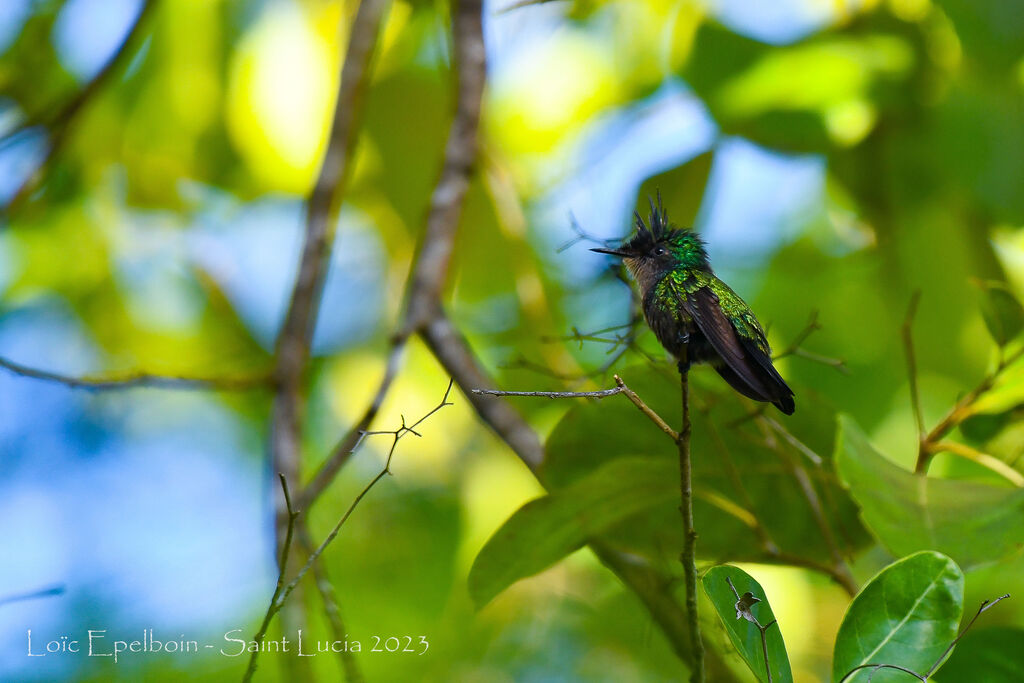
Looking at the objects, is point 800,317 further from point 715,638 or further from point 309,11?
point 309,11

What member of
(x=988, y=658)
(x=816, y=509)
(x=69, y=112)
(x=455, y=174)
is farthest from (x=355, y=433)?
(x=69, y=112)

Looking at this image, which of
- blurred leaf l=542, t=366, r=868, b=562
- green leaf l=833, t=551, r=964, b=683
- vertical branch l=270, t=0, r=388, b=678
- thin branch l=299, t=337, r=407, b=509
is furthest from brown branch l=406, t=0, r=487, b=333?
green leaf l=833, t=551, r=964, b=683

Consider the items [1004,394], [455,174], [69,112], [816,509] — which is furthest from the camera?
[69,112]

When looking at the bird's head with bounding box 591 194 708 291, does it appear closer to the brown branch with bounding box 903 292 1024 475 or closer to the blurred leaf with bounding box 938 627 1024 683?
the brown branch with bounding box 903 292 1024 475

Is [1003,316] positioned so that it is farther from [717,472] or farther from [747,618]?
[747,618]

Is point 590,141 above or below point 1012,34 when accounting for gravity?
above

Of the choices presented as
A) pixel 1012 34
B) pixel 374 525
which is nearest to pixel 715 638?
pixel 374 525
